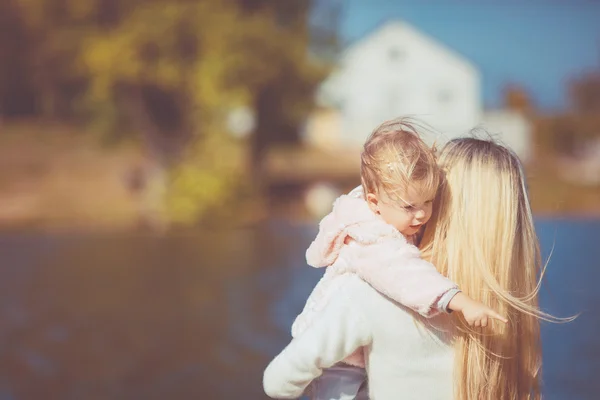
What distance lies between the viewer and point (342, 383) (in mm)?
1780

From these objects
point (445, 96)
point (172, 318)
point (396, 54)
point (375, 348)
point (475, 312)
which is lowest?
point (172, 318)

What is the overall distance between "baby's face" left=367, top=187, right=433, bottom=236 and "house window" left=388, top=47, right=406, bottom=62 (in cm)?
2351

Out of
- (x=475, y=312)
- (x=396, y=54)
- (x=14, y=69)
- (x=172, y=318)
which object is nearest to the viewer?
(x=475, y=312)

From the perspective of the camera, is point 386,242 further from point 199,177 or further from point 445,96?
point 445,96

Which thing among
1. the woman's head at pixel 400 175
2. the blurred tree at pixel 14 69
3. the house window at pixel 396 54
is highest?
the house window at pixel 396 54

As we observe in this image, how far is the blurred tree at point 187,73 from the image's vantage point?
15.4 m

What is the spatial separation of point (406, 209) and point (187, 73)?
47.8 ft

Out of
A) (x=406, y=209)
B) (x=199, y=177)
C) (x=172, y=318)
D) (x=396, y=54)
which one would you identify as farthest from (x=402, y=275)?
(x=396, y=54)

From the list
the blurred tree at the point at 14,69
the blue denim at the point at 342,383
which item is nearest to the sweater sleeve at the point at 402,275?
the blue denim at the point at 342,383

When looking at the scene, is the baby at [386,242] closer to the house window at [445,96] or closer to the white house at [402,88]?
the white house at [402,88]

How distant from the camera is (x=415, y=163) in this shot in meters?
1.66

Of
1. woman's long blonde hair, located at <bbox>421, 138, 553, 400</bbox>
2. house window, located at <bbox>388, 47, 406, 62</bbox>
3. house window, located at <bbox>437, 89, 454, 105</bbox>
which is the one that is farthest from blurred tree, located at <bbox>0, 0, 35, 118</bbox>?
woman's long blonde hair, located at <bbox>421, 138, 553, 400</bbox>

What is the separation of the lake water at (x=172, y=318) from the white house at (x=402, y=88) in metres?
11.3

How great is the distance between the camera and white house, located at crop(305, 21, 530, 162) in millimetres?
23734
